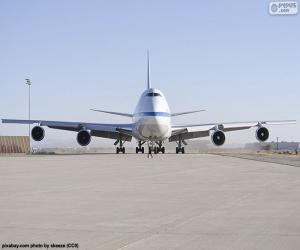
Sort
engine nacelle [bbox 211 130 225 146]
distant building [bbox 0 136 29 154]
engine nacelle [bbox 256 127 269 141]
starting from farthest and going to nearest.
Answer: distant building [bbox 0 136 29 154] → engine nacelle [bbox 211 130 225 146] → engine nacelle [bbox 256 127 269 141]

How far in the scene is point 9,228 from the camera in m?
7.68

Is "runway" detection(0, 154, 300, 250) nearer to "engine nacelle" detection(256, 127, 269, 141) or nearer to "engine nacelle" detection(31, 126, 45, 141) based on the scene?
"engine nacelle" detection(31, 126, 45, 141)

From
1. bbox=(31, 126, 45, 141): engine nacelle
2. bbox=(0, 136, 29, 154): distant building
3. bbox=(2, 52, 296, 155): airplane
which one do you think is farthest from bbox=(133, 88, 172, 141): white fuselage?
bbox=(0, 136, 29, 154): distant building

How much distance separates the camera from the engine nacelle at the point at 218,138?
48688 millimetres

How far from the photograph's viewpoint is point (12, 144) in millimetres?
74875

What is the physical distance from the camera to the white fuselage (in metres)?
44.3

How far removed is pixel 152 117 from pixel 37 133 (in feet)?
32.2

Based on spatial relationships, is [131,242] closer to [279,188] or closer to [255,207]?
[255,207]

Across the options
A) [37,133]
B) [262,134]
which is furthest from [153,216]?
[262,134]

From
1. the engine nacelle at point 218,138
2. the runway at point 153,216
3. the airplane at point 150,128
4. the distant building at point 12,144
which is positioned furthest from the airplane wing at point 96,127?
the runway at point 153,216

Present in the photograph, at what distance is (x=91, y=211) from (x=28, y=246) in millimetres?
3180

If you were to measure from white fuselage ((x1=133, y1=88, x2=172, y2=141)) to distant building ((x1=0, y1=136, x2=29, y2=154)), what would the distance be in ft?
103

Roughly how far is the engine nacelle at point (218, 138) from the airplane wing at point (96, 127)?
7254 millimetres

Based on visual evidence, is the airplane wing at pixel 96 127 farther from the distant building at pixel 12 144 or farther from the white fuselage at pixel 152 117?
the distant building at pixel 12 144
